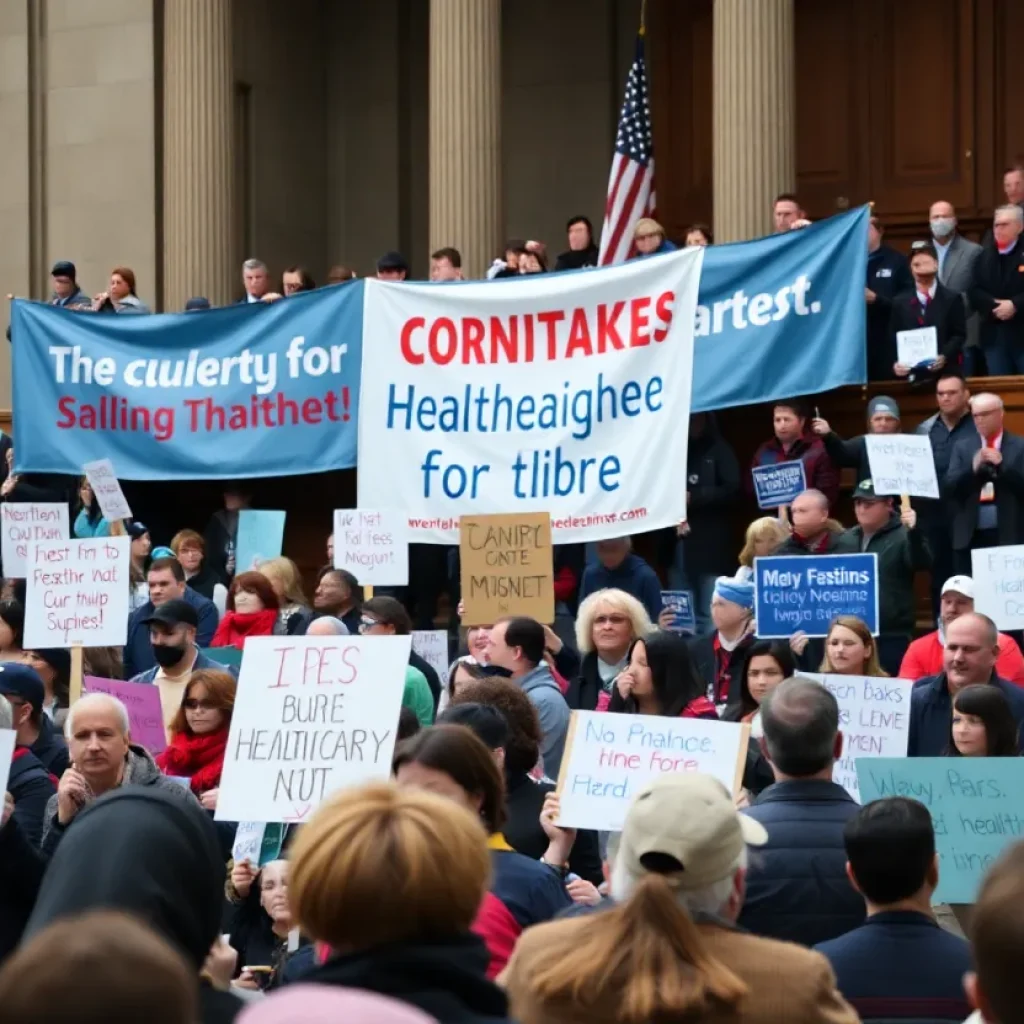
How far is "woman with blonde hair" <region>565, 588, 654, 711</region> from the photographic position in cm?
990

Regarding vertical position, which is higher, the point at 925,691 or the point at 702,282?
the point at 702,282

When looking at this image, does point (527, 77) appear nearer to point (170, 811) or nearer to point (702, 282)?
point (702, 282)

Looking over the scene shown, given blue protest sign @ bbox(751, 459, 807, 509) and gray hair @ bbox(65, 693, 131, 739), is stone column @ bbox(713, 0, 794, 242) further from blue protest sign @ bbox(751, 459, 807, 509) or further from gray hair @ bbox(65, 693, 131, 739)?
gray hair @ bbox(65, 693, 131, 739)

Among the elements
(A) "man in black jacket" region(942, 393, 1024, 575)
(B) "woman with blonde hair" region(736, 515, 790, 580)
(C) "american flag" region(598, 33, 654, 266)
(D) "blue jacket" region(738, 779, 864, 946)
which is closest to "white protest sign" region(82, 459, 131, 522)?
(C) "american flag" region(598, 33, 654, 266)

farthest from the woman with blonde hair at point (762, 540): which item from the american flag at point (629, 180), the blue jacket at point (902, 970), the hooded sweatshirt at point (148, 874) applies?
the hooded sweatshirt at point (148, 874)

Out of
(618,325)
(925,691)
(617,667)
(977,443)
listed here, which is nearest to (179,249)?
(618,325)

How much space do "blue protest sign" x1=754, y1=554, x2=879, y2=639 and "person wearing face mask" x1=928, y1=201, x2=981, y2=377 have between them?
17.9 ft

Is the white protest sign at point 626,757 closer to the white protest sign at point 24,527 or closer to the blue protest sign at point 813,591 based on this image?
the blue protest sign at point 813,591

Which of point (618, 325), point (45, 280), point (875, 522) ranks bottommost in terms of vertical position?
point (875, 522)

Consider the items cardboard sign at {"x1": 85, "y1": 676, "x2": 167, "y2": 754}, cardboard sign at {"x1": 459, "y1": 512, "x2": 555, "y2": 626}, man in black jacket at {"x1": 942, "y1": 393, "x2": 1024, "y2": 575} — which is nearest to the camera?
cardboard sign at {"x1": 85, "y1": 676, "x2": 167, "y2": 754}

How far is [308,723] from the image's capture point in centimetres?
689

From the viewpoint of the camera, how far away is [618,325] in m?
15.0

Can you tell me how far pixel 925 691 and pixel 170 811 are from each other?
545cm

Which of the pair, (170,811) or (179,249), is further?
(179,249)
